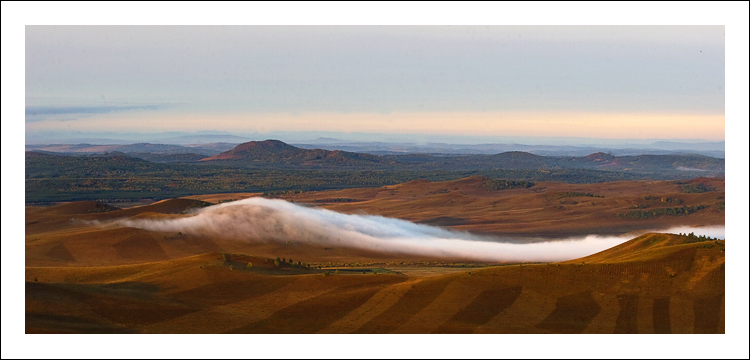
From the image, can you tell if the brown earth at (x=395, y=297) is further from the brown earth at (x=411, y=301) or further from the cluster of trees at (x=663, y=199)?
the cluster of trees at (x=663, y=199)

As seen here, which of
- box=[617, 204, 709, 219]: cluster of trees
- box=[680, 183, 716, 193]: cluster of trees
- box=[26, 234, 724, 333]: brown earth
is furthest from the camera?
box=[680, 183, 716, 193]: cluster of trees

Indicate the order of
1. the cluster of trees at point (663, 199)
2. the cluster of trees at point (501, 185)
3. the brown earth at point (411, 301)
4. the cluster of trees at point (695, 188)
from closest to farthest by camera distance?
1. the brown earth at point (411, 301)
2. the cluster of trees at point (663, 199)
3. the cluster of trees at point (695, 188)
4. the cluster of trees at point (501, 185)

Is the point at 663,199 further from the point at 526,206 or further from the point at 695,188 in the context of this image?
the point at 695,188

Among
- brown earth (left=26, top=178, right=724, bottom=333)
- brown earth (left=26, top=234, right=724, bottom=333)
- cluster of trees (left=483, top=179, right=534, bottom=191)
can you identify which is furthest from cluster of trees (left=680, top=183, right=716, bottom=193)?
brown earth (left=26, top=234, right=724, bottom=333)

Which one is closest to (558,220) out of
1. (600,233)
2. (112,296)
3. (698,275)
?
(600,233)

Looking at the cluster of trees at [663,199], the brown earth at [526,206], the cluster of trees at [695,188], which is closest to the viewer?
the brown earth at [526,206]

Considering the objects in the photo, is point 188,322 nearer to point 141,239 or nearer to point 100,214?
point 141,239

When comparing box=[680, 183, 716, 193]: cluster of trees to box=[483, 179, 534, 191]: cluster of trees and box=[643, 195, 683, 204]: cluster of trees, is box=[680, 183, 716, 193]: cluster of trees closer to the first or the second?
Result: box=[643, 195, 683, 204]: cluster of trees

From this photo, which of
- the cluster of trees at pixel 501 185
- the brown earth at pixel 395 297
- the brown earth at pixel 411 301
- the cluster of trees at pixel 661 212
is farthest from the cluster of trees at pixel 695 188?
the brown earth at pixel 411 301
